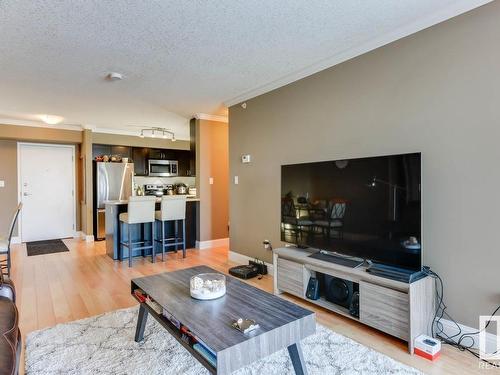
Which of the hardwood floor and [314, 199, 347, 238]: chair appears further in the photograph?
[314, 199, 347, 238]: chair

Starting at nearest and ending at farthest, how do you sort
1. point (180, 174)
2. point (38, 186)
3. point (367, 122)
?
point (367, 122) < point (38, 186) < point (180, 174)

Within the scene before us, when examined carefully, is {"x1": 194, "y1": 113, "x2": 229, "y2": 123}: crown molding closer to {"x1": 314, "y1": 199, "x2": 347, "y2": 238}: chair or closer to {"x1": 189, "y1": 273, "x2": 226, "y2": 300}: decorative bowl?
{"x1": 314, "y1": 199, "x2": 347, "y2": 238}: chair

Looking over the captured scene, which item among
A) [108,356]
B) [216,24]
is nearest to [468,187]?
[216,24]

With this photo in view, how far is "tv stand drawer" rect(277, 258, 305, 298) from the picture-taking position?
2885 mm

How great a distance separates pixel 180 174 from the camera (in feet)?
26.0

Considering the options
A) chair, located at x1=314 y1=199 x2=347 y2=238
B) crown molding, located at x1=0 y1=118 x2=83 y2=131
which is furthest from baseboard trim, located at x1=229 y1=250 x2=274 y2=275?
crown molding, located at x1=0 y1=118 x2=83 y2=131

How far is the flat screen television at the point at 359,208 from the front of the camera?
219 centimetres

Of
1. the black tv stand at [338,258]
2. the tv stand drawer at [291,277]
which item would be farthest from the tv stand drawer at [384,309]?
the tv stand drawer at [291,277]

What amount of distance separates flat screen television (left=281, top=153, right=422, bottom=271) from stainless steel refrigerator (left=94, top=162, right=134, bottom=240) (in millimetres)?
4504

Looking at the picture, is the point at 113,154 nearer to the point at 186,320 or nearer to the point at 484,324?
the point at 186,320

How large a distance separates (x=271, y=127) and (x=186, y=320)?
Answer: 2.77 metres

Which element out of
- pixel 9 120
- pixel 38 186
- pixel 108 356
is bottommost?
pixel 108 356

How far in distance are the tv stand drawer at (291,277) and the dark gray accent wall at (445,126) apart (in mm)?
1106

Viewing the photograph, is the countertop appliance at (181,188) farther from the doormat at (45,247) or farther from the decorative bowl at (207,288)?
the decorative bowl at (207,288)
